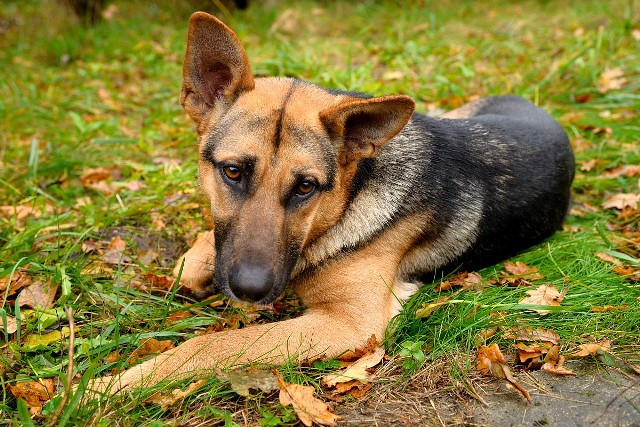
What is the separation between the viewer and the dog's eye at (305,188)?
3365 mm

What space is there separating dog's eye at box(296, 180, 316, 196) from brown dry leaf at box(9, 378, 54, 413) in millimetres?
1737

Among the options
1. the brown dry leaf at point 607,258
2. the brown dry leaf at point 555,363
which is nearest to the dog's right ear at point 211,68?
the brown dry leaf at point 555,363

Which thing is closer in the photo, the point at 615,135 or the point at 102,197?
the point at 102,197

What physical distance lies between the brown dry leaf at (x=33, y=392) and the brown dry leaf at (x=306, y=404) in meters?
1.21

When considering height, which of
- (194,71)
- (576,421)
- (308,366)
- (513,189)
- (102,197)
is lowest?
(102,197)

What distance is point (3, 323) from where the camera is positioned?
328cm

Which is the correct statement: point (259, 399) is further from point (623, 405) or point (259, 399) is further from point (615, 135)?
point (615, 135)

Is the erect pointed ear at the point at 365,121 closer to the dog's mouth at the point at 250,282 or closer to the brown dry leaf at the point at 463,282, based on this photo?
the dog's mouth at the point at 250,282

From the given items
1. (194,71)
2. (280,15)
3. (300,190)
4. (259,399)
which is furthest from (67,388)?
(280,15)

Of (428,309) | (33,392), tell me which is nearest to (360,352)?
Result: (428,309)

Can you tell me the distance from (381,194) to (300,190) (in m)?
0.70

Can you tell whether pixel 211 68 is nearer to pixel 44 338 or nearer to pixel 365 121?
pixel 365 121

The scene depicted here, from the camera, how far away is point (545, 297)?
3680mm

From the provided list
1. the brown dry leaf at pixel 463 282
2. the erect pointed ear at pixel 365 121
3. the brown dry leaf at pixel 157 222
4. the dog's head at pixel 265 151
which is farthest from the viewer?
the brown dry leaf at pixel 157 222
